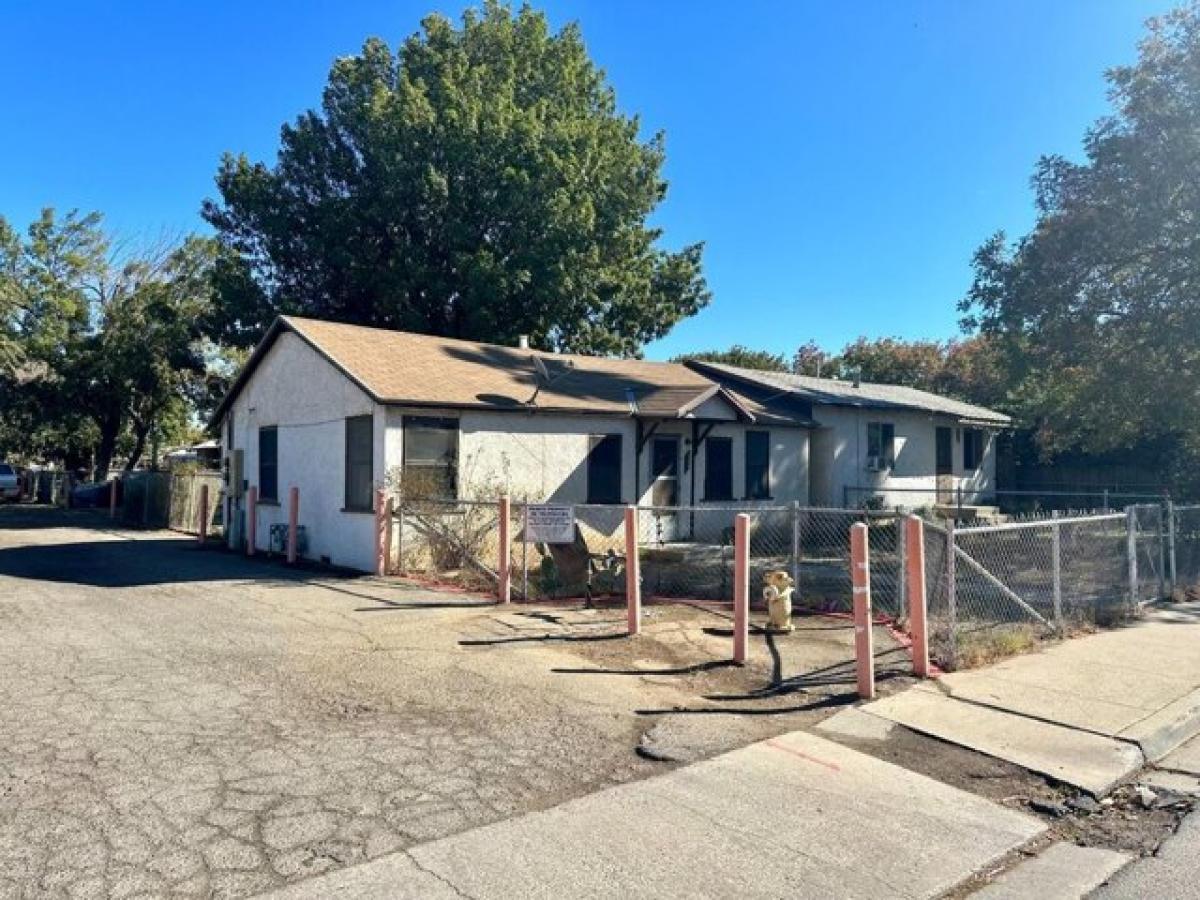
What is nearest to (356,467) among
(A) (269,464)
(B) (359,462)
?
(B) (359,462)

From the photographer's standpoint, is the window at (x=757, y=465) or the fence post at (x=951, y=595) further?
the window at (x=757, y=465)

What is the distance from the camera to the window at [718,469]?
19.5 m

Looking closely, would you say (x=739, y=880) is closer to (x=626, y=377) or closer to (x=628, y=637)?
(x=628, y=637)

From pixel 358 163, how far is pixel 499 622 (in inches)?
886

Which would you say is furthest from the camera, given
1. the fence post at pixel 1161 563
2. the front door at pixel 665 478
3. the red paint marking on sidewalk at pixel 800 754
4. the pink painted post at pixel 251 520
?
the front door at pixel 665 478

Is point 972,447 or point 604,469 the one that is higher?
point 972,447

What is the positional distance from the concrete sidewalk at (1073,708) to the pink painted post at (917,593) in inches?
9.4

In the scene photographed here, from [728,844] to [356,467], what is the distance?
11884 mm

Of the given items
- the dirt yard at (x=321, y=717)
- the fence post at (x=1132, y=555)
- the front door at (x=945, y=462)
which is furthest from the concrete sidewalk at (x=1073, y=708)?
the front door at (x=945, y=462)

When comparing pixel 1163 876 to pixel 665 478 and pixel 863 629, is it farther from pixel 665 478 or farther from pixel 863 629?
pixel 665 478

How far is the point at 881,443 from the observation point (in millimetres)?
24672

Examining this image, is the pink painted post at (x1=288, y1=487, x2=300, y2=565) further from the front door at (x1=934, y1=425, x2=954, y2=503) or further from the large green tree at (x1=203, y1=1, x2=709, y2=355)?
the front door at (x1=934, y1=425, x2=954, y2=503)

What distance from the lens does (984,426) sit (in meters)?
28.5

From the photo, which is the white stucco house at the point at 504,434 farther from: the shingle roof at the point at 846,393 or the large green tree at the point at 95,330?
the large green tree at the point at 95,330
